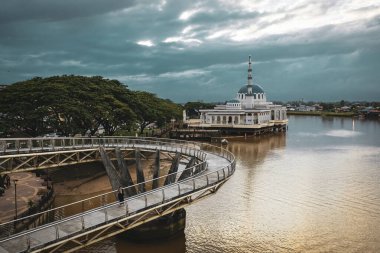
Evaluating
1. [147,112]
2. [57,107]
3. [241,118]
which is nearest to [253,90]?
[241,118]

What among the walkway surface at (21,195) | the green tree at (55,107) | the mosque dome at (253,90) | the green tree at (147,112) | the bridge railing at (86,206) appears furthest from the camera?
the mosque dome at (253,90)

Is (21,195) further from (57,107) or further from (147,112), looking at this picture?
(147,112)

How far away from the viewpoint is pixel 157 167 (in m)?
29.9

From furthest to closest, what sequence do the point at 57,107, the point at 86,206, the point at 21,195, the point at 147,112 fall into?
the point at 147,112
the point at 57,107
the point at 21,195
the point at 86,206

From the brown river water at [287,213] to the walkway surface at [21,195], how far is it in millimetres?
7867

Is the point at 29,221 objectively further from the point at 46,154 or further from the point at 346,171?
the point at 346,171

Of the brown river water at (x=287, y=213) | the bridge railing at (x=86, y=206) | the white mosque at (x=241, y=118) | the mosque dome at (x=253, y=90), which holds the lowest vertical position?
the brown river water at (x=287, y=213)

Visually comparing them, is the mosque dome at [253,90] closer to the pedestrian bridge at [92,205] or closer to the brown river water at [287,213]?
the brown river water at [287,213]

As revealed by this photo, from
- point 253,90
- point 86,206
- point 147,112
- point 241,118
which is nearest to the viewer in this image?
point 86,206

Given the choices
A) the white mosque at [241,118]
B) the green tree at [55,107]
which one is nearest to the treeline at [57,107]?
the green tree at [55,107]

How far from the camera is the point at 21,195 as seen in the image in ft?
105

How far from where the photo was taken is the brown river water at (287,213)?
24609 mm

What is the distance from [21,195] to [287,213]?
23482mm

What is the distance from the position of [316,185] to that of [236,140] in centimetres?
4564
